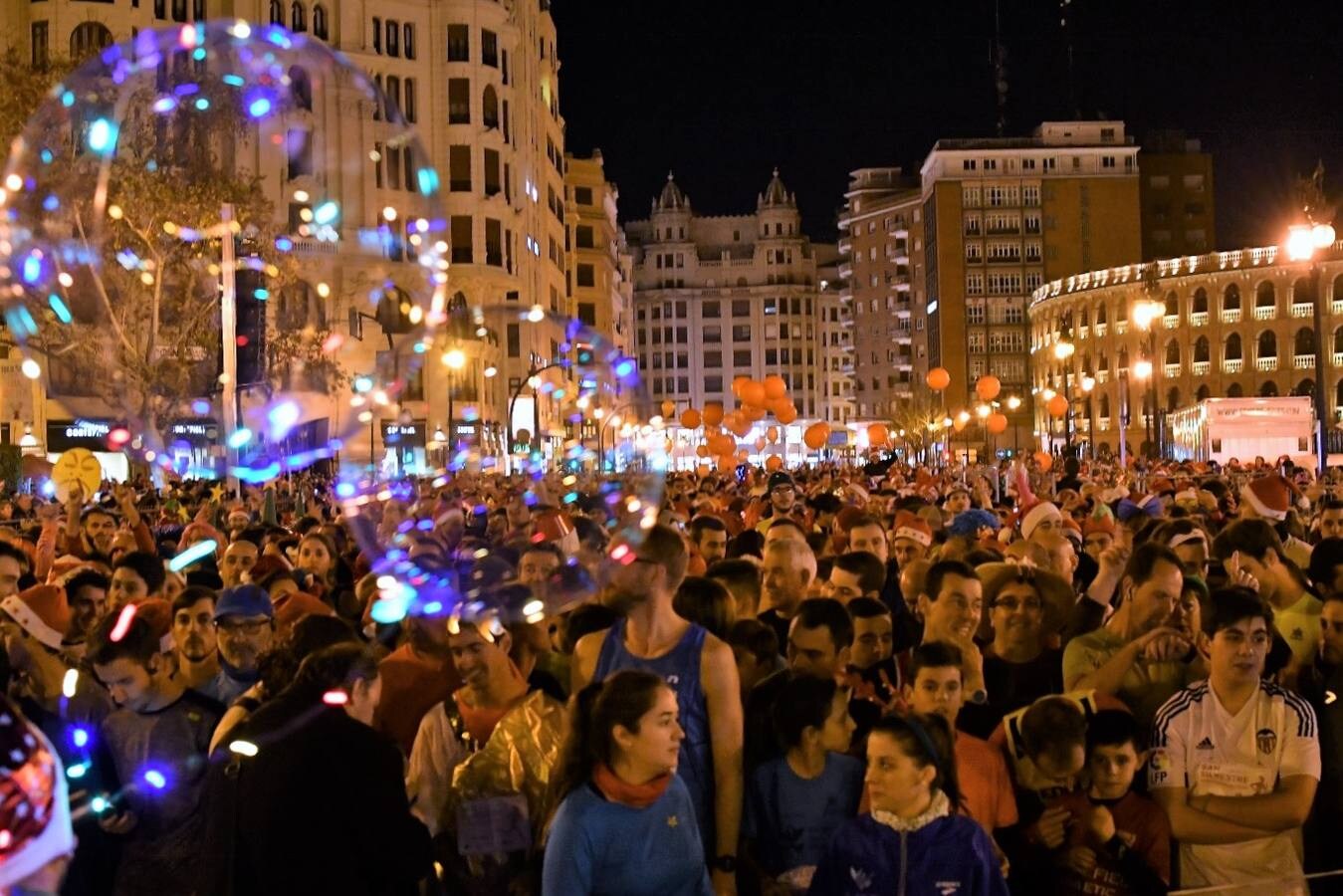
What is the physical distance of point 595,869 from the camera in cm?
432

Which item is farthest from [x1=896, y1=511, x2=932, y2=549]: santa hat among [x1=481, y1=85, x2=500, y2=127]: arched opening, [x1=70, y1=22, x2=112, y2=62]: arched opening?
[x1=481, y1=85, x2=500, y2=127]: arched opening

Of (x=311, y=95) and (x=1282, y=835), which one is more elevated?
(x=311, y=95)

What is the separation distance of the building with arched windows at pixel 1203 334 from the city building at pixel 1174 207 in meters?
19.4

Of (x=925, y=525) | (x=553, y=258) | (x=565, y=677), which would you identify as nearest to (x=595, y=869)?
(x=565, y=677)

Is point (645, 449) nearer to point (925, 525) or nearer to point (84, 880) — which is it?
point (925, 525)

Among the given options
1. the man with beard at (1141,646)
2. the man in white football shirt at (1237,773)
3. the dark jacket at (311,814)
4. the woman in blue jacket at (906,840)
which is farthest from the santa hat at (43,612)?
the man in white football shirt at (1237,773)

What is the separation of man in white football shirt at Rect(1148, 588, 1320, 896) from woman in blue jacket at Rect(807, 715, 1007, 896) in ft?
4.00

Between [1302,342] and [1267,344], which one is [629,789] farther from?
[1267,344]

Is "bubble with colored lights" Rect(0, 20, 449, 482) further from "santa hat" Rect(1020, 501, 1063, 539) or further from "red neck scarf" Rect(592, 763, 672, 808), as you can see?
"santa hat" Rect(1020, 501, 1063, 539)

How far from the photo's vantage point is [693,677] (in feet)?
17.1

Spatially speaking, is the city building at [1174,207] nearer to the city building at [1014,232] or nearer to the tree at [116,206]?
the city building at [1014,232]

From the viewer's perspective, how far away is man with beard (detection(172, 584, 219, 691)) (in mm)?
6457

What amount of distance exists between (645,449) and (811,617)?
3368 millimetres

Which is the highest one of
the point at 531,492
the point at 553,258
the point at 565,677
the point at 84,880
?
the point at 553,258
